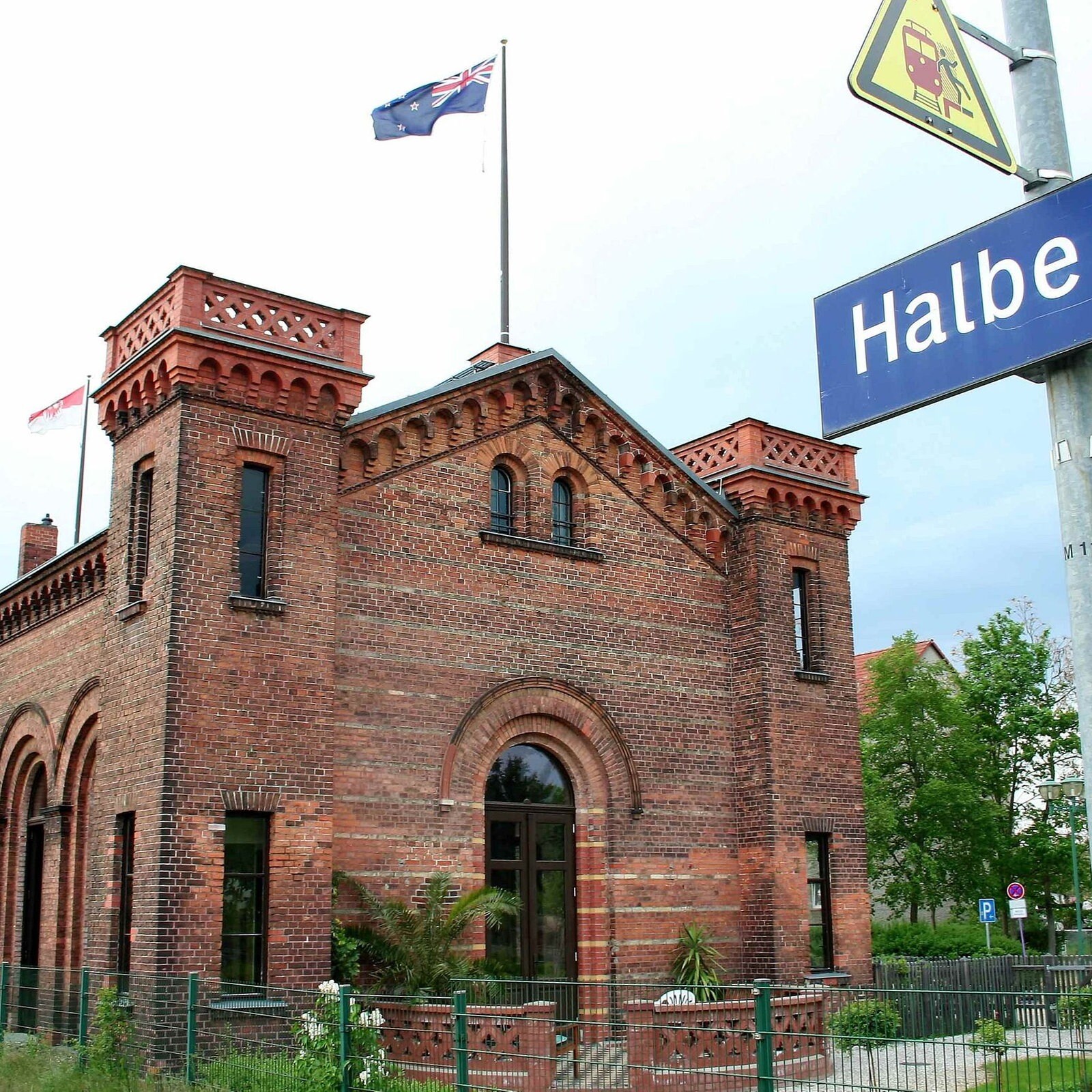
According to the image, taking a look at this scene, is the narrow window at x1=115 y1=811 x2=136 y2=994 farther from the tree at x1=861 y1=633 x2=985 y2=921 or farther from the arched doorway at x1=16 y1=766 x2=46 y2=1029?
the tree at x1=861 y1=633 x2=985 y2=921

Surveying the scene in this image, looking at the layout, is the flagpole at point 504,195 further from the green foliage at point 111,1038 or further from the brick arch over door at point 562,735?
the green foliage at point 111,1038

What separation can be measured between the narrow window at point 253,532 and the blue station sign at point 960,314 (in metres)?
11.4

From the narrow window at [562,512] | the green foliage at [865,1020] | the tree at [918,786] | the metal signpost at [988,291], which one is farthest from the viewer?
the tree at [918,786]

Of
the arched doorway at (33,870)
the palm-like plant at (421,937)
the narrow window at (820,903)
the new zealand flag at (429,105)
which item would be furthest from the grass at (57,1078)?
the new zealand flag at (429,105)

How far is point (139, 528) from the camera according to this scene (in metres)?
16.7

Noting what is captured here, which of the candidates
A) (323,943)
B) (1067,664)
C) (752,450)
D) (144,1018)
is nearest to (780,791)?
(752,450)

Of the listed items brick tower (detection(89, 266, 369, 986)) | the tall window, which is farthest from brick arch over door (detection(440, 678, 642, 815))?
the tall window

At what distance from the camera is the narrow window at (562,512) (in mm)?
20094

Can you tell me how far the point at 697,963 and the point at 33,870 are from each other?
35.8ft

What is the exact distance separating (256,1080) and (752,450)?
509 inches

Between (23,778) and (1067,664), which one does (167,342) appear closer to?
(23,778)

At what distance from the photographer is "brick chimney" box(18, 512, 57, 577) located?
27.5m

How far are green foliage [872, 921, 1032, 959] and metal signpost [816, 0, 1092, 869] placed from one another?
2439cm

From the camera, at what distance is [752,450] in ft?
70.6
